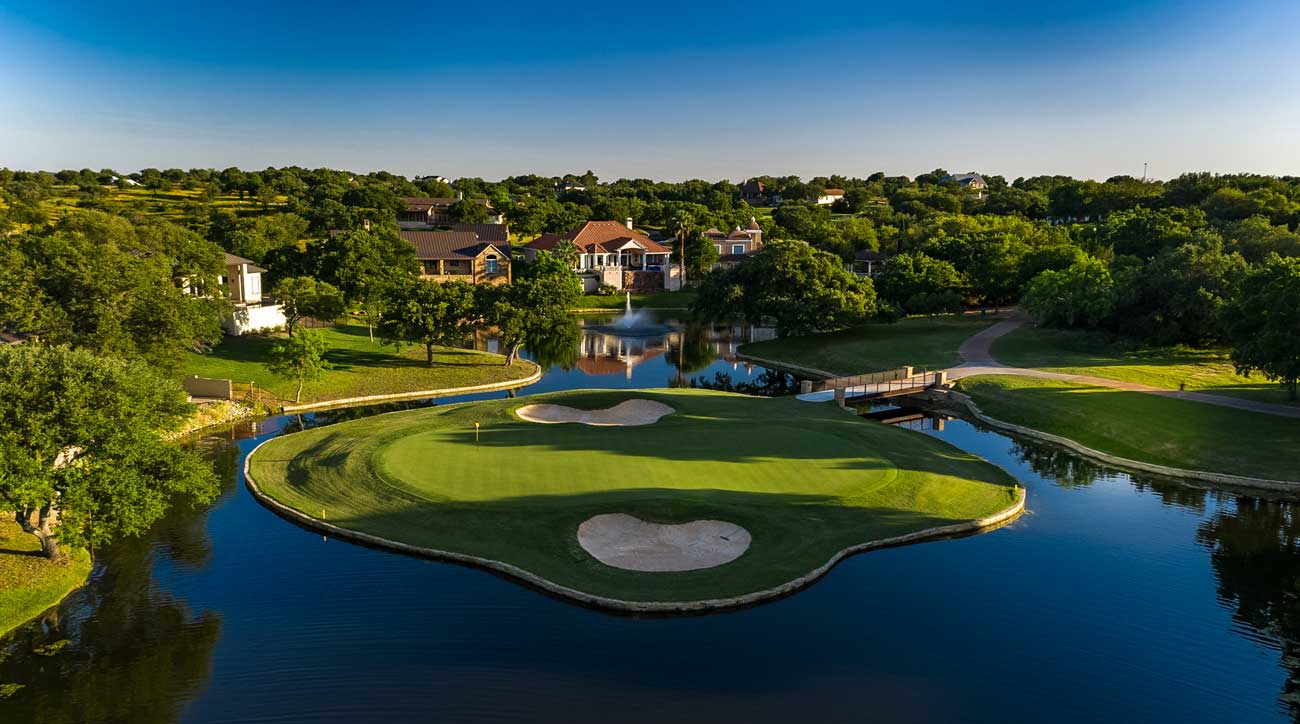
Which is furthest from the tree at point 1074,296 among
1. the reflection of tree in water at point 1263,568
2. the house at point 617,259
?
the house at point 617,259

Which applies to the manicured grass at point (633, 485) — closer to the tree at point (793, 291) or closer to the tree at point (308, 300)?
the tree at point (308, 300)

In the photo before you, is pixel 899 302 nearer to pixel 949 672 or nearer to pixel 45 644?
pixel 949 672

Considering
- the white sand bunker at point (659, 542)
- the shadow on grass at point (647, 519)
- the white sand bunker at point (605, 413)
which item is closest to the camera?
the shadow on grass at point (647, 519)

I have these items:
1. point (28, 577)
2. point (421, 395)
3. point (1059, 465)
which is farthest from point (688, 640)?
point (421, 395)

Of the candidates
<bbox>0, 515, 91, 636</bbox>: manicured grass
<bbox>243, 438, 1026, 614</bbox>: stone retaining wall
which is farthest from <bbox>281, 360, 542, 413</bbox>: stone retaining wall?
→ <bbox>0, 515, 91, 636</bbox>: manicured grass

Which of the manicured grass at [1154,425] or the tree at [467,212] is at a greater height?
the tree at [467,212]

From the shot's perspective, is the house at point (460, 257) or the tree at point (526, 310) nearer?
the tree at point (526, 310)
